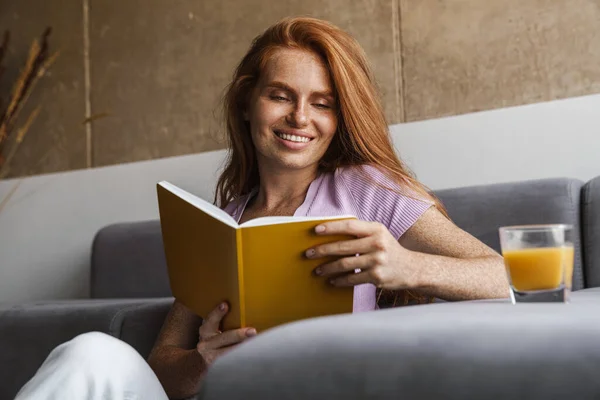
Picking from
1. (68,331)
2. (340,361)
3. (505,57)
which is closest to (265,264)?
(340,361)

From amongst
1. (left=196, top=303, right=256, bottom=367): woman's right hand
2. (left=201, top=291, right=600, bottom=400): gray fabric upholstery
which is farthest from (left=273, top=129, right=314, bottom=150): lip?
(left=201, top=291, right=600, bottom=400): gray fabric upholstery

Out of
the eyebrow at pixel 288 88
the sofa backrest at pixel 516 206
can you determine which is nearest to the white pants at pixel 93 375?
the eyebrow at pixel 288 88

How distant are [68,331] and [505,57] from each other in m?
1.51

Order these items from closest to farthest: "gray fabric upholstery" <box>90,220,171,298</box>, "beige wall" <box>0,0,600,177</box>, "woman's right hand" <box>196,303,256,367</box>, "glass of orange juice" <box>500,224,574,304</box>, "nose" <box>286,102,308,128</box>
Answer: "glass of orange juice" <box>500,224,574,304</box>
"woman's right hand" <box>196,303,256,367</box>
"nose" <box>286,102,308,128</box>
"beige wall" <box>0,0,600,177</box>
"gray fabric upholstery" <box>90,220,171,298</box>

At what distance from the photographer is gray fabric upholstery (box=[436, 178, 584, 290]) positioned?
1.80m

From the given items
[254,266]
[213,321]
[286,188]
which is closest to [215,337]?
[213,321]

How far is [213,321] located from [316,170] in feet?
1.62

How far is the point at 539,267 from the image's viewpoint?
945mm

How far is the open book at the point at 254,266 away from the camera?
43.0 inches

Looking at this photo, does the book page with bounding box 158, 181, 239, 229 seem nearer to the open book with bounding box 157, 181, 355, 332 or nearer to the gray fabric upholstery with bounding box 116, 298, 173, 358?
the open book with bounding box 157, 181, 355, 332

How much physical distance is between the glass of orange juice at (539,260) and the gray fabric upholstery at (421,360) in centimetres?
19

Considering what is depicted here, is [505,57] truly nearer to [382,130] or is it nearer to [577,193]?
[577,193]

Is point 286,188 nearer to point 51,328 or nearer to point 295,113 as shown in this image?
point 295,113

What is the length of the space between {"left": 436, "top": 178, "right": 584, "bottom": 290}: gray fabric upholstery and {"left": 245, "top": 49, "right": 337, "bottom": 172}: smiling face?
1.68 ft
